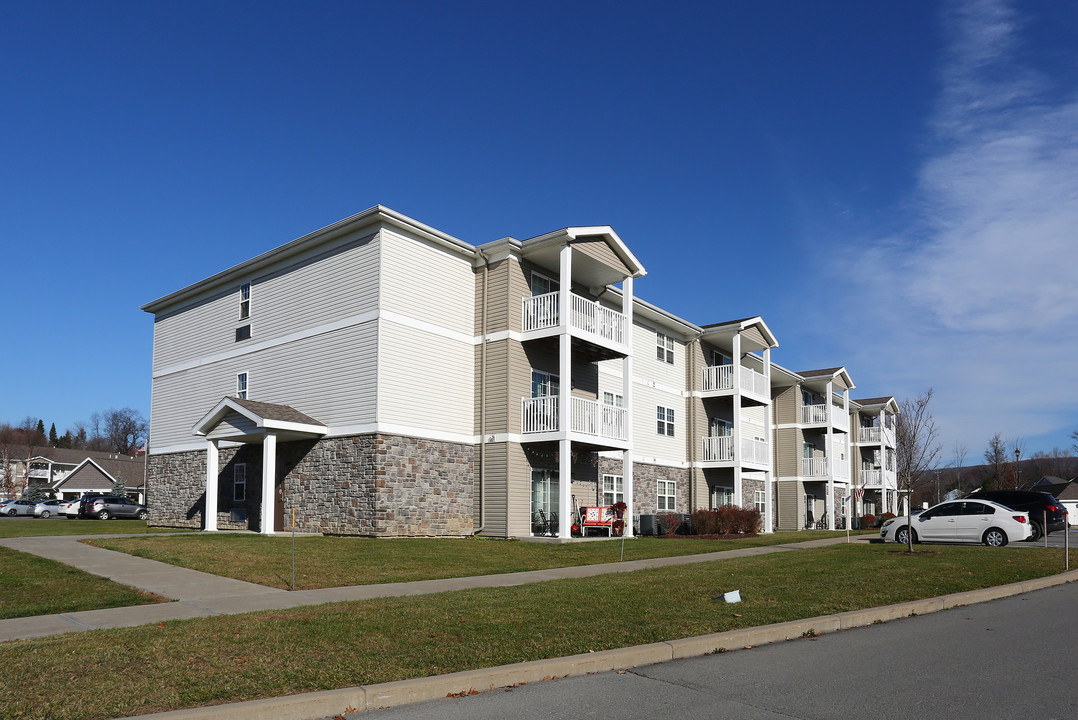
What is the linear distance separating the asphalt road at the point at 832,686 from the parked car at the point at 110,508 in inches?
1654

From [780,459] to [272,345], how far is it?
2804cm

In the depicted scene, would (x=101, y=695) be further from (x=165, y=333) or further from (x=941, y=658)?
(x=165, y=333)

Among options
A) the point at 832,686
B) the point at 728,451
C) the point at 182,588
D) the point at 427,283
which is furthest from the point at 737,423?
the point at 832,686

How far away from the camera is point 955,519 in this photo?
24.8 meters

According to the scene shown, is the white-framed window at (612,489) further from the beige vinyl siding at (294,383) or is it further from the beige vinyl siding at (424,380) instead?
the beige vinyl siding at (294,383)

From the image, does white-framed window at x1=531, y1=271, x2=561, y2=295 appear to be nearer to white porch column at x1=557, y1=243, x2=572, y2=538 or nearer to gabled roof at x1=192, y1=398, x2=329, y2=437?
white porch column at x1=557, y1=243, x2=572, y2=538

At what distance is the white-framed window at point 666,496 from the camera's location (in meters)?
33.4

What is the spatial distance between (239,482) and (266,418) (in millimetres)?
5301

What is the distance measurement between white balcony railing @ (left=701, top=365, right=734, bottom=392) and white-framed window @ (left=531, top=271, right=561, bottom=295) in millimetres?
11363

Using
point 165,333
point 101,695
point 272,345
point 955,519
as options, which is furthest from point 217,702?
point 165,333

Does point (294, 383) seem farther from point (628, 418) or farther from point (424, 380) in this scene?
point (628, 418)

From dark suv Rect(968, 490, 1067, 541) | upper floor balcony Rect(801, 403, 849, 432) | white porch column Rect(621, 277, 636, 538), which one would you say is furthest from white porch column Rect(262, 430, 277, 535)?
upper floor balcony Rect(801, 403, 849, 432)

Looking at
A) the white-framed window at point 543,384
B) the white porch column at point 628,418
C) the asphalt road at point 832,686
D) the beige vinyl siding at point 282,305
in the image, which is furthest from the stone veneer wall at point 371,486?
the asphalt road at point 832,686

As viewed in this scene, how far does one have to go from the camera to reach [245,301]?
93.2ft
